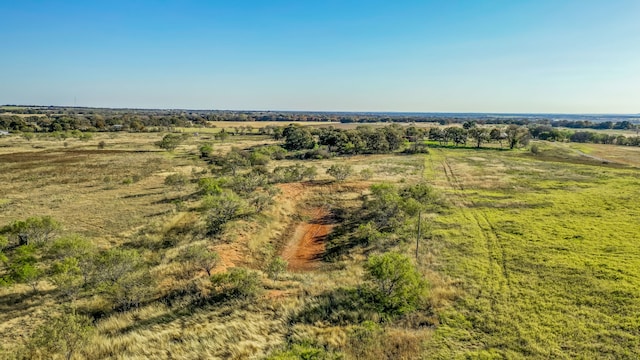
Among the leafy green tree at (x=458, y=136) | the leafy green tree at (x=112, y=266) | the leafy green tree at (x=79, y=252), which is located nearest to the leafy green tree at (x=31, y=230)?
the leafy green tree at (x=79, y=252)

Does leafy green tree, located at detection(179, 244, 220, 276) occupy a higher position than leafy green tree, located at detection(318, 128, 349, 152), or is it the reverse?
leafy green tree, located at detection(318, 128, 349, 152)

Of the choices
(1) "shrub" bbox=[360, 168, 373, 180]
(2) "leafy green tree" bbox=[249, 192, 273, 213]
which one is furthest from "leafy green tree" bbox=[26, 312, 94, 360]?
(1) "shrub" bbox=[360, 168, 373, 180]

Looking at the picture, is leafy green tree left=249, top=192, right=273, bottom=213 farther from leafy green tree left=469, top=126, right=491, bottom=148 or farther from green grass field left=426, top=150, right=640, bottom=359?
leafy green tree left=469, top=126, right=491, bottom=148

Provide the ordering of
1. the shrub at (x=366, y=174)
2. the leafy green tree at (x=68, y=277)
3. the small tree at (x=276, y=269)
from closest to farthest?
the leafy green tree at (x=68, y=277)
the small tree at (x=276, y=269)
the shrub at (x=366, y=174)

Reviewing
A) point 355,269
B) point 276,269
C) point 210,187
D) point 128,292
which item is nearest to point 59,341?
point 128,292

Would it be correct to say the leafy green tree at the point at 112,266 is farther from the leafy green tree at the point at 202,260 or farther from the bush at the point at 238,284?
the bush at the point at 238,284

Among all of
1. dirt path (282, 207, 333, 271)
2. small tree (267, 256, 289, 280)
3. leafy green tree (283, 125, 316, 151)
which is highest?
leafy green tree (283, 125, 316, 151)

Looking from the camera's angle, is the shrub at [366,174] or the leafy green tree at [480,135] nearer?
the shrub at [366,174]
